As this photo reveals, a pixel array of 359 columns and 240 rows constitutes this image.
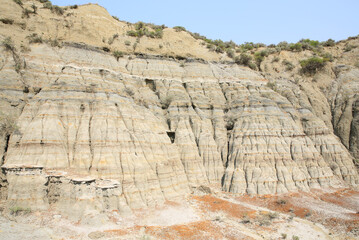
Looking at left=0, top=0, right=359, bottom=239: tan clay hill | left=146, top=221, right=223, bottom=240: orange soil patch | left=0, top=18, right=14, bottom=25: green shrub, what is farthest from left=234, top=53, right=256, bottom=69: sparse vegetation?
left=0, top=18, right=14, bottom=25: green shrub

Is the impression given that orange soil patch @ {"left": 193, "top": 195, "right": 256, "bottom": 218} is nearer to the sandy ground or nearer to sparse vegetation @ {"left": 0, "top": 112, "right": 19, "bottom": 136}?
the sandy ground

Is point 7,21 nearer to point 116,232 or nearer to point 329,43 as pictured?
point 116,232

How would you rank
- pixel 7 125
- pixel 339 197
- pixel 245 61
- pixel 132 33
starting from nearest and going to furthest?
pixel 7 125, pixel 339 197, pixel 132 33, pixel 245 61

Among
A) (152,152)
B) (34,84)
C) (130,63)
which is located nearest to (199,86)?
(130,63)

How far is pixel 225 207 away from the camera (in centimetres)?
1947

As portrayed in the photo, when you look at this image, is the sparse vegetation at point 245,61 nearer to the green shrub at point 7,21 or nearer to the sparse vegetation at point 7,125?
the green shrub at point 7,21

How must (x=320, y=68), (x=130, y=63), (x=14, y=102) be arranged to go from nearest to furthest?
(x=14, y=102) → (x=130, y=63) → (x=320, y=68)

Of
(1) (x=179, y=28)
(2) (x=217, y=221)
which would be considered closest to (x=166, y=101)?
(2) (x=217, y=221)

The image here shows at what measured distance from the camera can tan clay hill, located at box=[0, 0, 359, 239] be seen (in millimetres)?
15992

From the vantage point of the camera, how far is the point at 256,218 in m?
17.7

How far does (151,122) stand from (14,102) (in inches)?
469

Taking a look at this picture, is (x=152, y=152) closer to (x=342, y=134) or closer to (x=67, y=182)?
(x=67, y=182)

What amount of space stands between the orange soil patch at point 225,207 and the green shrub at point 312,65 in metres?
29.1

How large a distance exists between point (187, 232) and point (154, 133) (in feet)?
34.0
